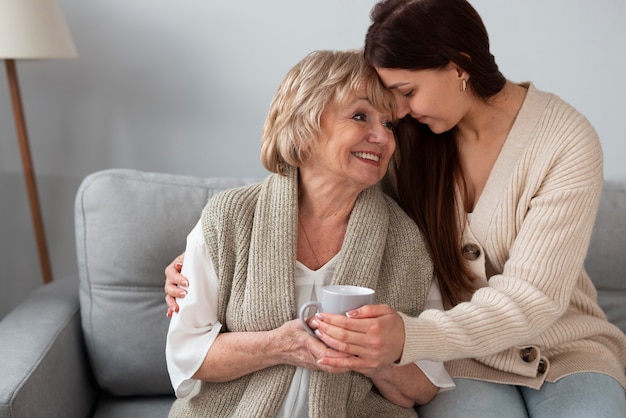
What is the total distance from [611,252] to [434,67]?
89 centimetres

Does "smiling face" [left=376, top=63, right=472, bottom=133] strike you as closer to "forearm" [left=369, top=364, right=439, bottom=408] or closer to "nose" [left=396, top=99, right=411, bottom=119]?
"nose" [left=396, top=99, right=411, bottom=119]

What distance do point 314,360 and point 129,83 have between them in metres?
1.32

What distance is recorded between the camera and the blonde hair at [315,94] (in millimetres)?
1608

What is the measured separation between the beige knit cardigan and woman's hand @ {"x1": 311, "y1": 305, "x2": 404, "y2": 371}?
16cm

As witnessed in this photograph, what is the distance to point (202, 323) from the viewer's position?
1624 mm

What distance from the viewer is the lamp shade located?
212 cm

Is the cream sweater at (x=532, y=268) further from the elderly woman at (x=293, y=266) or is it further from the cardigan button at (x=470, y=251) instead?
the elderly woman at (x=293, y=266)

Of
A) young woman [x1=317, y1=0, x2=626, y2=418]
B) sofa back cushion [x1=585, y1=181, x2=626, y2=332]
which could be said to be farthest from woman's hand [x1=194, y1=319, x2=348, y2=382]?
sofa back cushion [x1=585, y1=181, x2=626, y2=332]

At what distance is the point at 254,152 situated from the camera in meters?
2.51

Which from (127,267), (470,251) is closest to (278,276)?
(470,251)

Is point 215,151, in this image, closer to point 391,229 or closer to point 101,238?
point 101,238

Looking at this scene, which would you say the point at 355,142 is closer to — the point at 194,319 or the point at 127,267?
the point at 194,319

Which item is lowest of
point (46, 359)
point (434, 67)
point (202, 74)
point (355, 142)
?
point (46, 359)

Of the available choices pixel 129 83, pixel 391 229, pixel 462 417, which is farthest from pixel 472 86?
pixel 129 83
